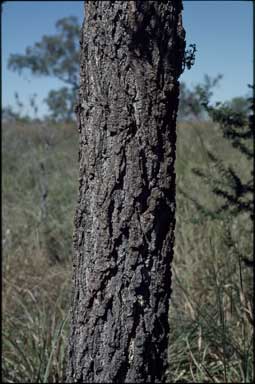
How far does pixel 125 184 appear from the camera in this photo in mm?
1655

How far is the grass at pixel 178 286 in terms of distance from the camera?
3199 millimetres

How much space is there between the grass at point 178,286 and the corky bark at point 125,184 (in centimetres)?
68

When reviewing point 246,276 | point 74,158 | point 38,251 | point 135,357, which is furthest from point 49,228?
point 135,357

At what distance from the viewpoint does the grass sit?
3.20 m

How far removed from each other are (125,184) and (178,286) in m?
2.28

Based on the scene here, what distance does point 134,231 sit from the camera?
5.51 ft

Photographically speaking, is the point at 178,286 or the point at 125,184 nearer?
the point at 125,184

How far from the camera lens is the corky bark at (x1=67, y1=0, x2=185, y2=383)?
1.63 meters

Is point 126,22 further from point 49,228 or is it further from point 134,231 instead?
point 49,228

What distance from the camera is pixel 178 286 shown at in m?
3.85

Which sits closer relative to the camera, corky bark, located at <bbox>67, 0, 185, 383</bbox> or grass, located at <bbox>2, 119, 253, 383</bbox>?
corky bark, located at <bbox>67, 0, 185, 383</bbox>

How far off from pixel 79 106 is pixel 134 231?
0.35 m

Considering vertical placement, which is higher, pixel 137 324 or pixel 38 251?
pixel 38 251

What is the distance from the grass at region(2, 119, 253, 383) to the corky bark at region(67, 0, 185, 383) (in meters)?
0.68
